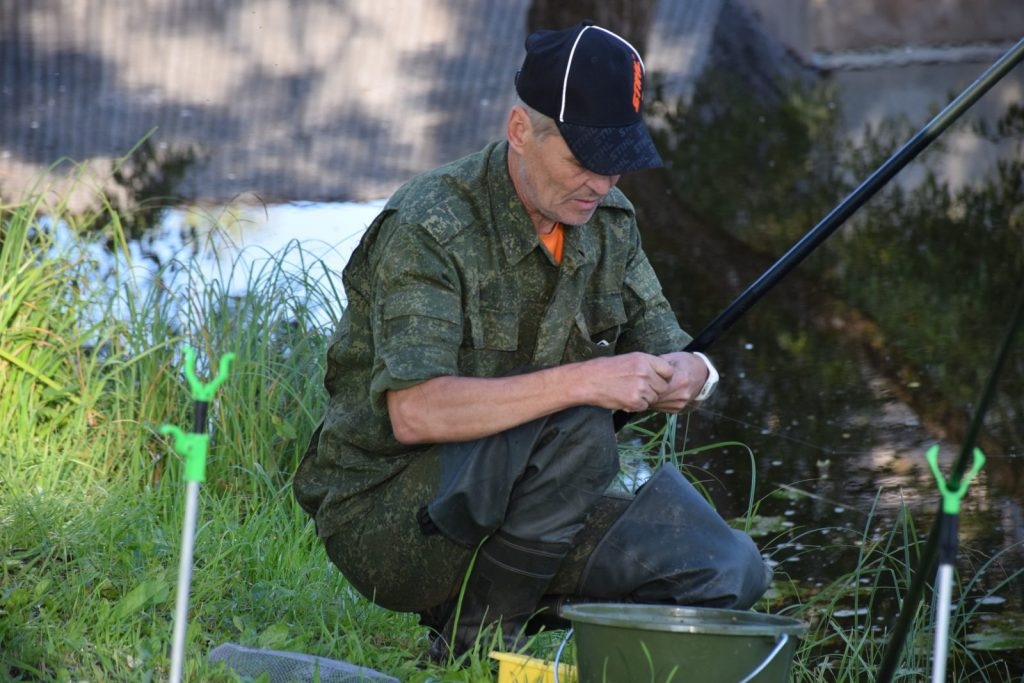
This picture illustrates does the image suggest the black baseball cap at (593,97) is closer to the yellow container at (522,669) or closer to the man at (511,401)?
the man at (511,401)

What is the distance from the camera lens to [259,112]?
311 inches

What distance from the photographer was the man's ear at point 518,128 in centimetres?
279

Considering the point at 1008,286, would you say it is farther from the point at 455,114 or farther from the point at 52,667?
the point at 52,667

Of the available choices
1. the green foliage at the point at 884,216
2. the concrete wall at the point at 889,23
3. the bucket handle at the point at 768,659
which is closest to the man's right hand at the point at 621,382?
the bucket handle at the point at 768,659

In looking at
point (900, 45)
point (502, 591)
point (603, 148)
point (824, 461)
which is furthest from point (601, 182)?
point (900, 45)

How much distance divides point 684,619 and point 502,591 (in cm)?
47

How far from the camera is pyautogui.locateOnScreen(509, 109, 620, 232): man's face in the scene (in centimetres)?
274

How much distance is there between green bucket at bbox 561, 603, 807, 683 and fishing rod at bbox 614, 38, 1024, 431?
658 mm

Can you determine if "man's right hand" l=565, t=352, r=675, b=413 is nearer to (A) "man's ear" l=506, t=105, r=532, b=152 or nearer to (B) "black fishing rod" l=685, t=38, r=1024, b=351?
(B) "black fishing rod" l=685, t=38, r=1024, b=351

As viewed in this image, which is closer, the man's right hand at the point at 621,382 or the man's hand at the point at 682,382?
the man's right hand at the point at 621,382

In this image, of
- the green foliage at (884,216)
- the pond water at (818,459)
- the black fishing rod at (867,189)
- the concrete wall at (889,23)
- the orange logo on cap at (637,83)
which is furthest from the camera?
the concrete wall at (889,23)

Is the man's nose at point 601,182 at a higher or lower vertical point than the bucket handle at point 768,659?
higher

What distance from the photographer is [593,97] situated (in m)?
2.69

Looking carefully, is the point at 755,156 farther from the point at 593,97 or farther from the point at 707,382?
the point at 593,97
